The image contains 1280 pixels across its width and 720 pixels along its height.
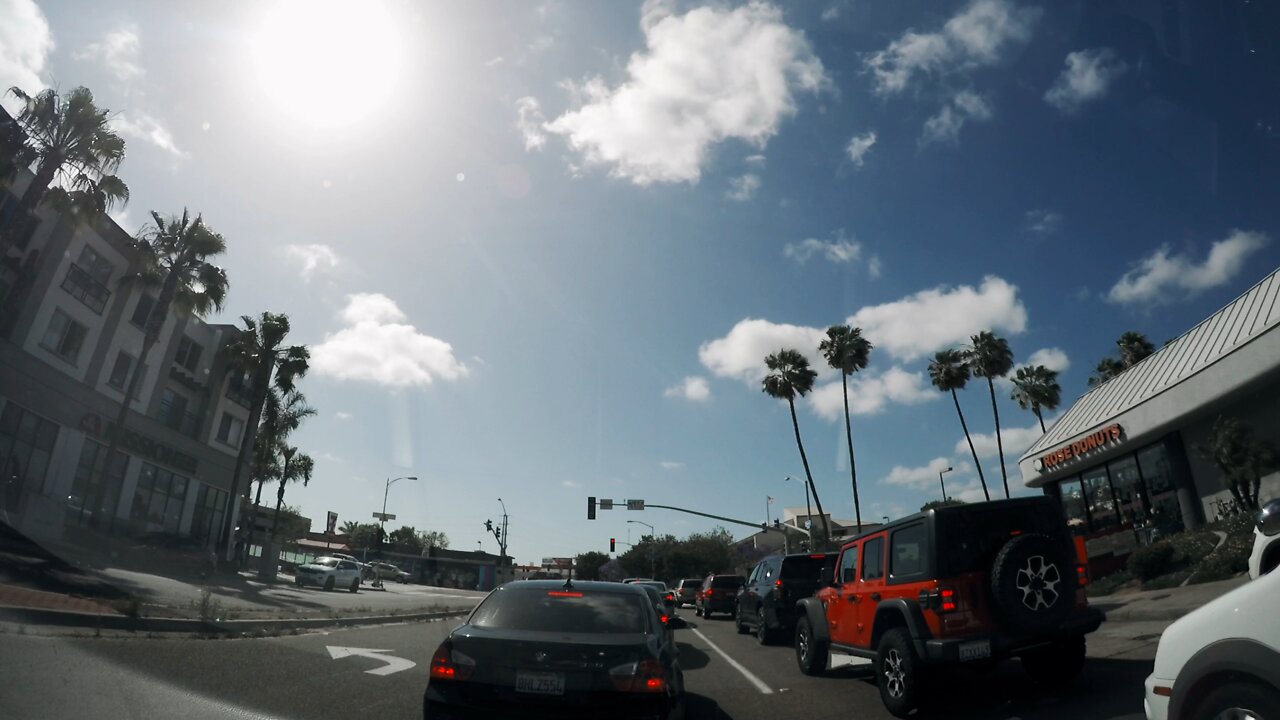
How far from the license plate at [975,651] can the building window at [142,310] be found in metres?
37.9

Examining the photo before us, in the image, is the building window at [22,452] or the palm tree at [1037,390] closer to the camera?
the building window at [22,452]

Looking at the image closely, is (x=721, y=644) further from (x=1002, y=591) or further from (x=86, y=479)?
(x=86, y=479)

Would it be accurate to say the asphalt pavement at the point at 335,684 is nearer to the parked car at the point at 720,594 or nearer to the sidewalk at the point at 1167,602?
the sidewalk at the point at 1167,602

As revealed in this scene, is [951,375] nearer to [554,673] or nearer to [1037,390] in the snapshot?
[1037,390]

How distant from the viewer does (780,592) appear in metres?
14.9

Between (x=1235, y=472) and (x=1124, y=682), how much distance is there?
15.9 meters

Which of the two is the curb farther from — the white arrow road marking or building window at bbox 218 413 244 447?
building window at bbox 218 413 244 447

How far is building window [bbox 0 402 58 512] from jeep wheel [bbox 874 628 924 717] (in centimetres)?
3004

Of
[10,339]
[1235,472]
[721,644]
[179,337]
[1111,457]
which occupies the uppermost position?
[179,337]

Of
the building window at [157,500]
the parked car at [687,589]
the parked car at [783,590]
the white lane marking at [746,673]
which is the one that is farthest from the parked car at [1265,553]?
the building window at [157,500]

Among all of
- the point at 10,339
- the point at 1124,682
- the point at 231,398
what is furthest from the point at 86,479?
the point at 1124,682

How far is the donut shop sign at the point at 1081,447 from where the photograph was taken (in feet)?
79.8

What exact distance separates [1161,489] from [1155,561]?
847 cm

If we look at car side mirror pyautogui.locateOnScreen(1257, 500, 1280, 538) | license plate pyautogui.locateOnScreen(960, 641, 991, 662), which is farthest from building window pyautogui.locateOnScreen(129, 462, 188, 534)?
car side mirror pyautogui.locateOnScreen(1257, 500, 1280, 538)
